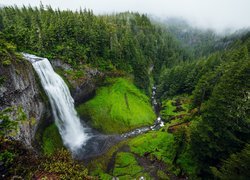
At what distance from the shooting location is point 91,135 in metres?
51.2

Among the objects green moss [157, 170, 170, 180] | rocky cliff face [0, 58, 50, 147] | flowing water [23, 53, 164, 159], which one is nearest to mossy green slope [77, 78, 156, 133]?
flowing water [23, 53, 164, 159]

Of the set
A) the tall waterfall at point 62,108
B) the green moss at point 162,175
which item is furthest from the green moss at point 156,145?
the tall waterfall at point 62,108

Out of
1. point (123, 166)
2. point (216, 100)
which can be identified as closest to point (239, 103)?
point (216, 100)

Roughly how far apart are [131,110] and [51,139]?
26648 mm

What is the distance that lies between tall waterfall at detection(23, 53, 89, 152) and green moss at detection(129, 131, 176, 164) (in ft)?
41.2

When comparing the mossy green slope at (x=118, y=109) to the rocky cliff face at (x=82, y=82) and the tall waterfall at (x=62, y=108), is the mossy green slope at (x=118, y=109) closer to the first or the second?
the rocky cliff face at (x=82, y=82)

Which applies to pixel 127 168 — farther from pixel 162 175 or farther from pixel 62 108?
pixel 62 108

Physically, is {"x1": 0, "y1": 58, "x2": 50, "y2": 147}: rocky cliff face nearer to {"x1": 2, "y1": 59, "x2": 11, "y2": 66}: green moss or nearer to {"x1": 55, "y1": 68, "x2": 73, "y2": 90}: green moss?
{"x1": 2, "y1": 59, "x2": 11, "y2": 66}: green moss

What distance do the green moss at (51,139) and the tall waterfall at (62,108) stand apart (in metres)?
1.33

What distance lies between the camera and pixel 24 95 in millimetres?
36031

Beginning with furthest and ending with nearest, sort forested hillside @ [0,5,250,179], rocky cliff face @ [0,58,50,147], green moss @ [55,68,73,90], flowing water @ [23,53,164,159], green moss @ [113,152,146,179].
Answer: green moss @ [55,68,73,90], flowing water @ [23,53,164,159], green moss @ [113,152,146,179], rocky cliff face @ [0,58,50,147], forested hillside @ [0,5,250,179]

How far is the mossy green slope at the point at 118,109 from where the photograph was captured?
56531 millimetres

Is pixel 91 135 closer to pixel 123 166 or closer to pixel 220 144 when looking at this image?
pixel 123 166

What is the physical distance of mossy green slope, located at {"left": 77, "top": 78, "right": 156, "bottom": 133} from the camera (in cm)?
5653
